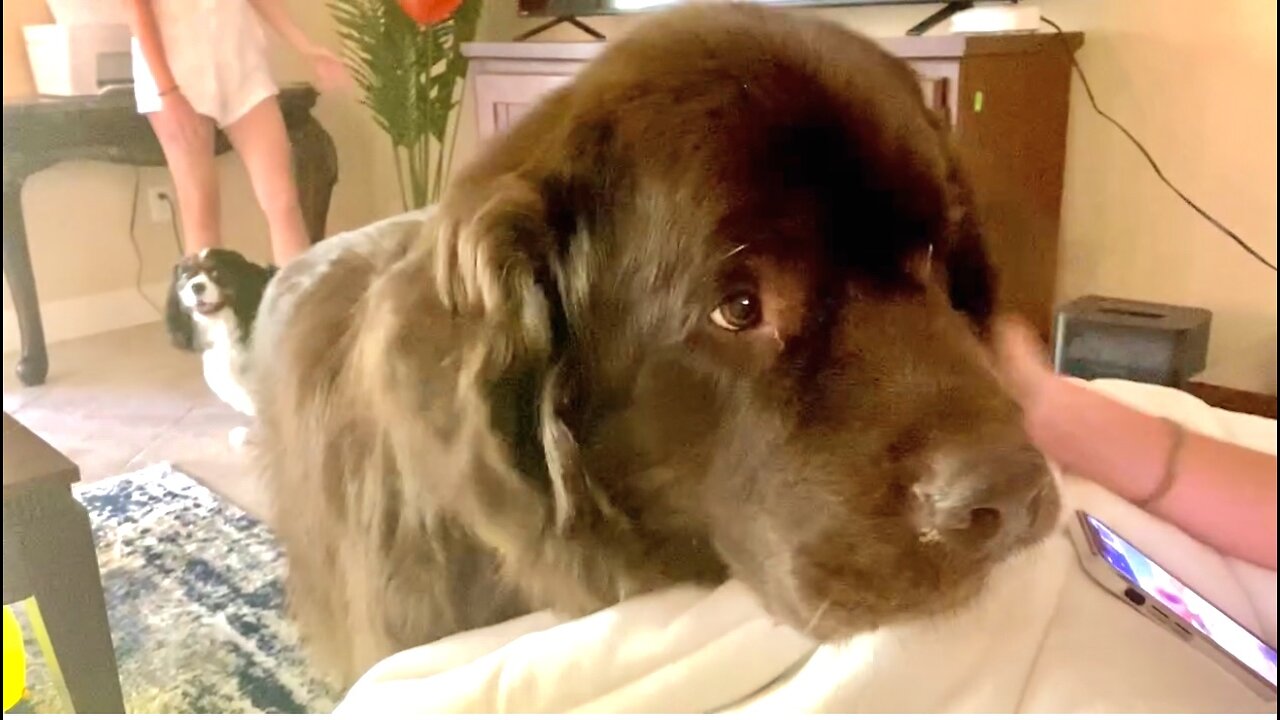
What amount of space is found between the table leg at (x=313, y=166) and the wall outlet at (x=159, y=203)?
201mm

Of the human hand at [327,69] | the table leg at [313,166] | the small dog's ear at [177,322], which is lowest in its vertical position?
the small dog's ear at [177,322]

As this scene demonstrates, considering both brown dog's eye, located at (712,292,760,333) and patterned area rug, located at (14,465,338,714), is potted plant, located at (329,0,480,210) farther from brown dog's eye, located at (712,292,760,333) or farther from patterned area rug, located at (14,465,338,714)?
brown dog's eye, located at (712,292,760,333)

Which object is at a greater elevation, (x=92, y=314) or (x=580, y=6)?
(x=580, y=6)

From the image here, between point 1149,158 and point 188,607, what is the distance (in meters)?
1.55

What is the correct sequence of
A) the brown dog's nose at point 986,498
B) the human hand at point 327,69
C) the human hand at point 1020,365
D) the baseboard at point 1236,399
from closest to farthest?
1. the brown dog's nose at point 986,498
2. the baseboard at point 1236,399
3. the human hand at point 1020,365
4. the human hand at point 327,69

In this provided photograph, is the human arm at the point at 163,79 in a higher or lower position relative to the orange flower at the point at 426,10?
lower

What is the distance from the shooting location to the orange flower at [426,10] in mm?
2289

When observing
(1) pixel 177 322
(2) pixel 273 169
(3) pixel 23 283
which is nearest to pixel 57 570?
(3) pixel 23 283

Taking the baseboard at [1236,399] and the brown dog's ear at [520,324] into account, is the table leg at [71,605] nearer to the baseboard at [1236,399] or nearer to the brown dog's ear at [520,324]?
the brown dog's ear at [520,324]

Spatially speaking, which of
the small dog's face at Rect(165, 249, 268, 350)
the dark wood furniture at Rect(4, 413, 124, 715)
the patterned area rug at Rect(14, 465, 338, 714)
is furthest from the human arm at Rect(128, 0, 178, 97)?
the dark wood furniture at Rect(4, 413, 124, 715)

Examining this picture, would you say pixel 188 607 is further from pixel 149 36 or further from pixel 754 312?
pixel 754 312

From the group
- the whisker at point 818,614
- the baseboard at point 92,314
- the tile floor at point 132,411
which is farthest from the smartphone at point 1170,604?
the baseboard at point 92,314

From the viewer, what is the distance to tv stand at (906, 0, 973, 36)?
2082mm

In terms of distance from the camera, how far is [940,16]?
2.10 meters
